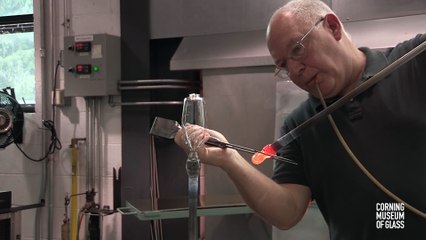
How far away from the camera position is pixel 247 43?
2.36 meters

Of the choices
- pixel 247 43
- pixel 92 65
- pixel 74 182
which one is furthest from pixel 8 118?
pixel 247 43

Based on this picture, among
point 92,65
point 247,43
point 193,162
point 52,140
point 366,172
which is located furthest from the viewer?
point 52,140

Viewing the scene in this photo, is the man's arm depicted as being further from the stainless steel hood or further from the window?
the window

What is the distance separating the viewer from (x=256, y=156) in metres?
1.05

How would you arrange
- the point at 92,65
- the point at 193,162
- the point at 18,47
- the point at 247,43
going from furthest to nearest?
1. the point at 18,47
2. the point at 92,65
3. the point at 247,43
4. the point at 193,162

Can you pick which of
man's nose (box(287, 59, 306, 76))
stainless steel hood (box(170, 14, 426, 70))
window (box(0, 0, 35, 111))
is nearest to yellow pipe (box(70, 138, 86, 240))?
window (box(0, 0, 35, 111))

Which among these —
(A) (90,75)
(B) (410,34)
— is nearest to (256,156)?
(B) (410,34)

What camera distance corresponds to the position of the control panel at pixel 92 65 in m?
2.65

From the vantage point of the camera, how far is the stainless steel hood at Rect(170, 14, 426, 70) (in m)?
2.02

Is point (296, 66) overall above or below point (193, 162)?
above

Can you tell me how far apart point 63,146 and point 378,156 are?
235cm

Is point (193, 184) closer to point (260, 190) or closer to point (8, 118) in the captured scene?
point (260, 190)

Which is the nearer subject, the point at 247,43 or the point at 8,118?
the point at 247,43

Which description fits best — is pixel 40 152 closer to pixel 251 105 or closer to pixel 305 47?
pixel 251 105
